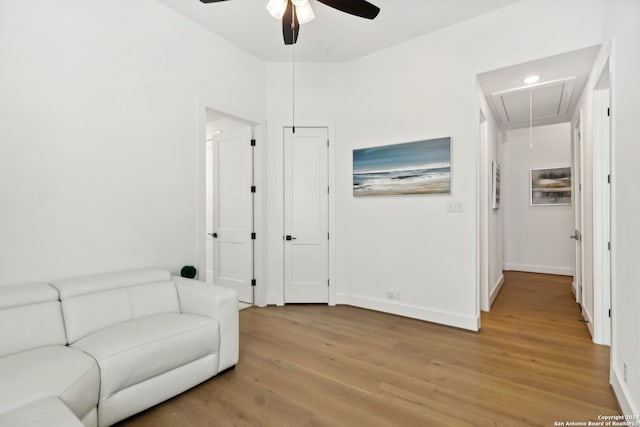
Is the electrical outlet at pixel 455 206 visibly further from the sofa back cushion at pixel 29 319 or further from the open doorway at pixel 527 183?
the sofa back cushion at pixel 29 319

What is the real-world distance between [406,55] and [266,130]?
6.42ft

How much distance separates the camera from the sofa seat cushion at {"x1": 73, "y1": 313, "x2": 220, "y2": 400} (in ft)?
5.53

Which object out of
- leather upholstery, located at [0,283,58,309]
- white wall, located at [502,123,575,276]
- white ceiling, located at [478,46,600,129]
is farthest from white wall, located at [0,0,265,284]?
white wall, located at [502,123,575,276]

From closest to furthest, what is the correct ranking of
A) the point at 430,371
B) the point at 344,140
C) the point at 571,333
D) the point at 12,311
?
1. the point at 12,311
2. the point at 430,371
3. the point at 571,333
4. the point at 344,140

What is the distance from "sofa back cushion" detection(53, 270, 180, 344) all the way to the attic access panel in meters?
4.18

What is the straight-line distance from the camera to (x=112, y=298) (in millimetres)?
2188

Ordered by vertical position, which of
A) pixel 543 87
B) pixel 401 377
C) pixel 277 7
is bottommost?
pixel 401 377

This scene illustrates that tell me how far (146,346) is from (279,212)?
2.47 metres

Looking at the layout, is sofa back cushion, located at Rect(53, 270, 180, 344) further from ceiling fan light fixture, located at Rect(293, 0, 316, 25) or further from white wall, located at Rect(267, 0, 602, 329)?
ceiling fan light fixture, located at Rect(293, 0, 316, 25)

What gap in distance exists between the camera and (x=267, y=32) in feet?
11.1

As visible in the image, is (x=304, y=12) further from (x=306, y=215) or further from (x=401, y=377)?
(x=401, y=377)

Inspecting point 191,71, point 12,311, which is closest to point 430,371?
point 12,311

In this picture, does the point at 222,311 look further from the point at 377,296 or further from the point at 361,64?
the point at 361,64

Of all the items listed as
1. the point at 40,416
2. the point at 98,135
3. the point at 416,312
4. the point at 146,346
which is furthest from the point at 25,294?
the point at 416,312
